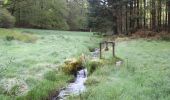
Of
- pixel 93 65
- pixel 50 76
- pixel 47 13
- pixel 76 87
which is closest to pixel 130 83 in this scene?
pixel 76 87

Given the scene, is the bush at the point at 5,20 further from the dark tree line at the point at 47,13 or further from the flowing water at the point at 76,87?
the flowing water at the point at 76,87

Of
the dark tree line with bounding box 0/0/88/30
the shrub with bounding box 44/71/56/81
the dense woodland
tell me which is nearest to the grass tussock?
the shrub with bounding box 44/71/56/81

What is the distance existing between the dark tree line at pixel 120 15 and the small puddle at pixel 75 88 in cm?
3238

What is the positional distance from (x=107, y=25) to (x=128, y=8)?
421 cm

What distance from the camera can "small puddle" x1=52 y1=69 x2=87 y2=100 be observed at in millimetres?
13029

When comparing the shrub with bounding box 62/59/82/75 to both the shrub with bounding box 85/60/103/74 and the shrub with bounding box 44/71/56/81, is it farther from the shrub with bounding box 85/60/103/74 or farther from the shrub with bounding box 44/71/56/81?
the shrub with bounding box 44/71/56/81

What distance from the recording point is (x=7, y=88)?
42.1ft

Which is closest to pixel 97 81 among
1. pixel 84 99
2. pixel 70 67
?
pixel 84 99

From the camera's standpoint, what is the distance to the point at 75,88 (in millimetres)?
14352

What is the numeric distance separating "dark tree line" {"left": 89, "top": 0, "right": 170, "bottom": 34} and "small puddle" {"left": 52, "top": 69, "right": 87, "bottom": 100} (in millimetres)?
32376

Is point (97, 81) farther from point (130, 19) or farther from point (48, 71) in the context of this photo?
point (130, 19)

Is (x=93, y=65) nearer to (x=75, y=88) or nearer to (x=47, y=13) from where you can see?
(x=75, y=88)

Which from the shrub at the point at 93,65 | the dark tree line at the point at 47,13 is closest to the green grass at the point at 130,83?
the shrub at the point at 93,65

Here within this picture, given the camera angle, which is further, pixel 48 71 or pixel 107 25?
pixel 107 25
